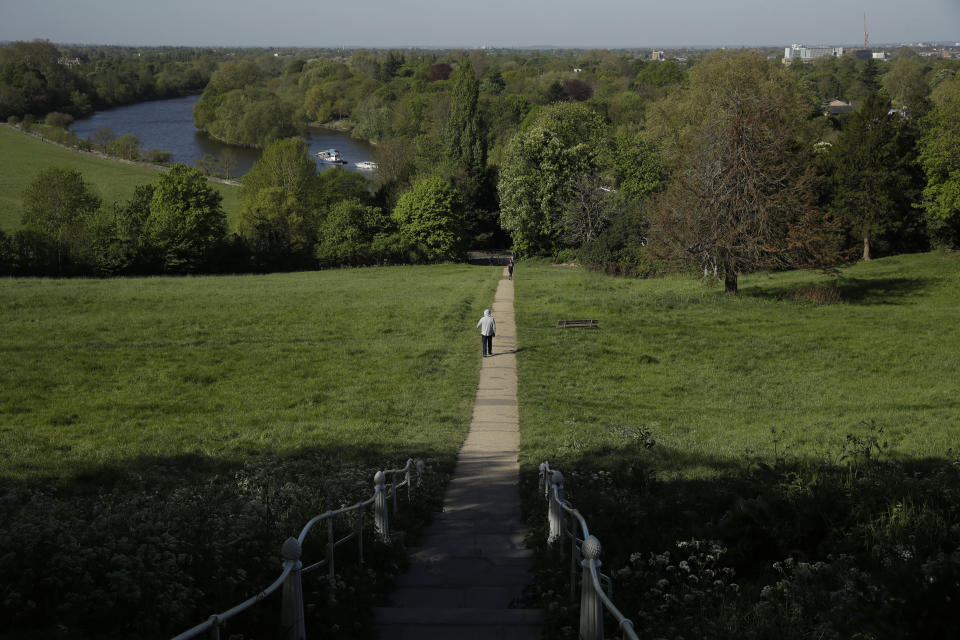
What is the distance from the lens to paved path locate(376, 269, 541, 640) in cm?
639

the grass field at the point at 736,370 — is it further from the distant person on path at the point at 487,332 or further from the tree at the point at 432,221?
the tree at the point at 432,221

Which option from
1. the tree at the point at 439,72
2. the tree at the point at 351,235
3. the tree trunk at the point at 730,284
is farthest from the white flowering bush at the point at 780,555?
the tree at the point at 439,72

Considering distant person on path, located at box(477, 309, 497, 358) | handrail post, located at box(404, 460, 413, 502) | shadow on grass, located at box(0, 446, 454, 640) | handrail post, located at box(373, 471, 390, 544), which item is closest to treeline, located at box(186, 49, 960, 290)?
distant person on path, located at box(477, 309, 497, 358)

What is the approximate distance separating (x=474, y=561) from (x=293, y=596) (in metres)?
3.17

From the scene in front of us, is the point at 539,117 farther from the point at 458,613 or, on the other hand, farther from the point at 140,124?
the point at 140,124

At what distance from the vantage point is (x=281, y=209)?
61219 millimetres

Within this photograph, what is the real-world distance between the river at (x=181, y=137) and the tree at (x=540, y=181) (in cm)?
5532

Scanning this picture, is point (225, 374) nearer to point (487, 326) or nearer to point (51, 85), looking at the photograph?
point (487, 326)

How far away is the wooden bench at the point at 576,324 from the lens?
25.9 metres

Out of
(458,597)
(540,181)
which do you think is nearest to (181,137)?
(540,181)

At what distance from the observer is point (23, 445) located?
1476cm

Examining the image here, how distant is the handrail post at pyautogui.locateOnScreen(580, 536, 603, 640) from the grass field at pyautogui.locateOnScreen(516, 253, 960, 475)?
6.06 metres

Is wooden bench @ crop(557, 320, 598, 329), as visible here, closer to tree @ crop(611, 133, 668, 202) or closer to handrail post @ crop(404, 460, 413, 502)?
handrail post @ crop(404, 460, 413, 502)

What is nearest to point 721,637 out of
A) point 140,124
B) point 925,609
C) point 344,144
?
point 925,609
